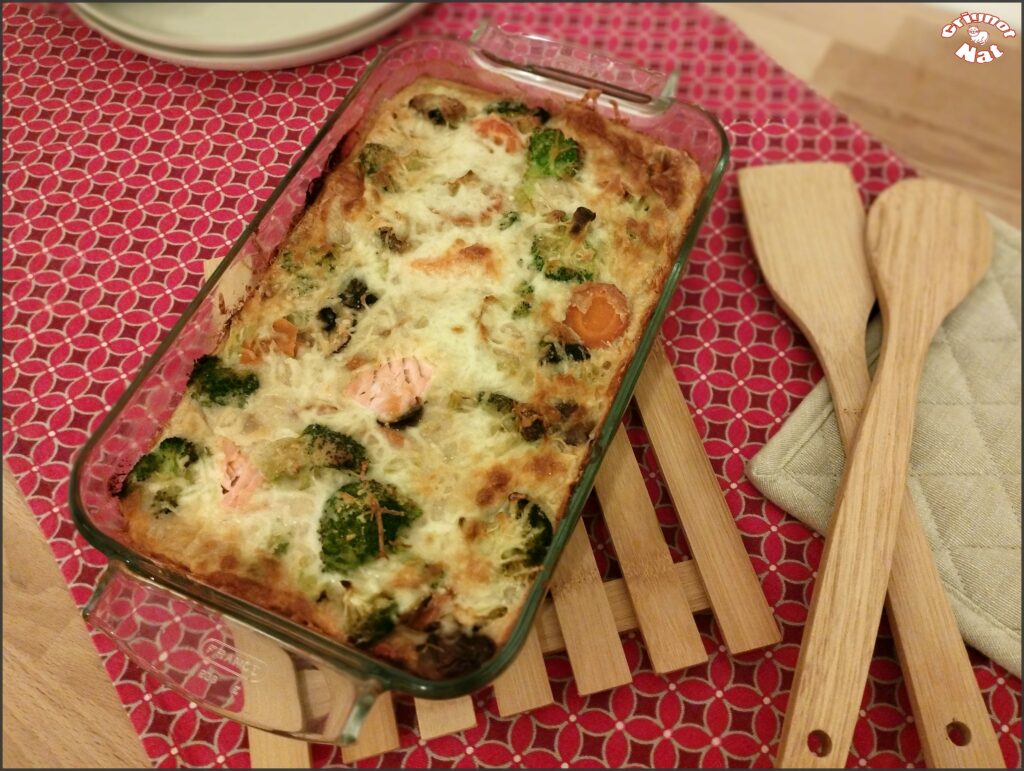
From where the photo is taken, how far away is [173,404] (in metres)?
1.51

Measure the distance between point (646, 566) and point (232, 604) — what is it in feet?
2.34

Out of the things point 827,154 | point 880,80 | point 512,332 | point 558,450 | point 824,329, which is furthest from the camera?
point 880,80

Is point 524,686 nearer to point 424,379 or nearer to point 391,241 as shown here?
point 424,379

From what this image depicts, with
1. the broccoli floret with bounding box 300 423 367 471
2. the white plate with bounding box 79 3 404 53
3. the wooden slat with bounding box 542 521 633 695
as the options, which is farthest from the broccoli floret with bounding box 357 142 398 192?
the wooden slat with bounding box 542 521 633 695

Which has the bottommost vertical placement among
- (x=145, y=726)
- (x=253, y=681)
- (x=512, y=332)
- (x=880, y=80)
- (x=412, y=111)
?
(x=145, y=726)

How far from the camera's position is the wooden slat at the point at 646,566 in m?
1.46

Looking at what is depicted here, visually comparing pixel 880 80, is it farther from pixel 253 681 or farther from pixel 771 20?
pixel 253 681

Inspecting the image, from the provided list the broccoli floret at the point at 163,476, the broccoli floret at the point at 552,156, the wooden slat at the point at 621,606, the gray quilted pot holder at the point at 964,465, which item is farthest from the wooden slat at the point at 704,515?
the broccoli floret at the point at 163,476

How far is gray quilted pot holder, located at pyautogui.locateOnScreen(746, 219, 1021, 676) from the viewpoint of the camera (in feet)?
5.10

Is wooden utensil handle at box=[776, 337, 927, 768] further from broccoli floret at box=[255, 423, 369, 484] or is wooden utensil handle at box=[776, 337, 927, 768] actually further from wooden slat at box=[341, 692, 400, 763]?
broccoli floret at box=[255, 423, 369, 484]

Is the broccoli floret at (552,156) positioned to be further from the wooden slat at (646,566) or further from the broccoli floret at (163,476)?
the broccoli floret at (163,476)

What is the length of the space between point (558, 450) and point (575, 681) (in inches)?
16.3

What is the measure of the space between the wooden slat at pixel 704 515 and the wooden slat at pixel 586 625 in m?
0.19

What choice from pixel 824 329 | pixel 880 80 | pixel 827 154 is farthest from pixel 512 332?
pixel 880 80
